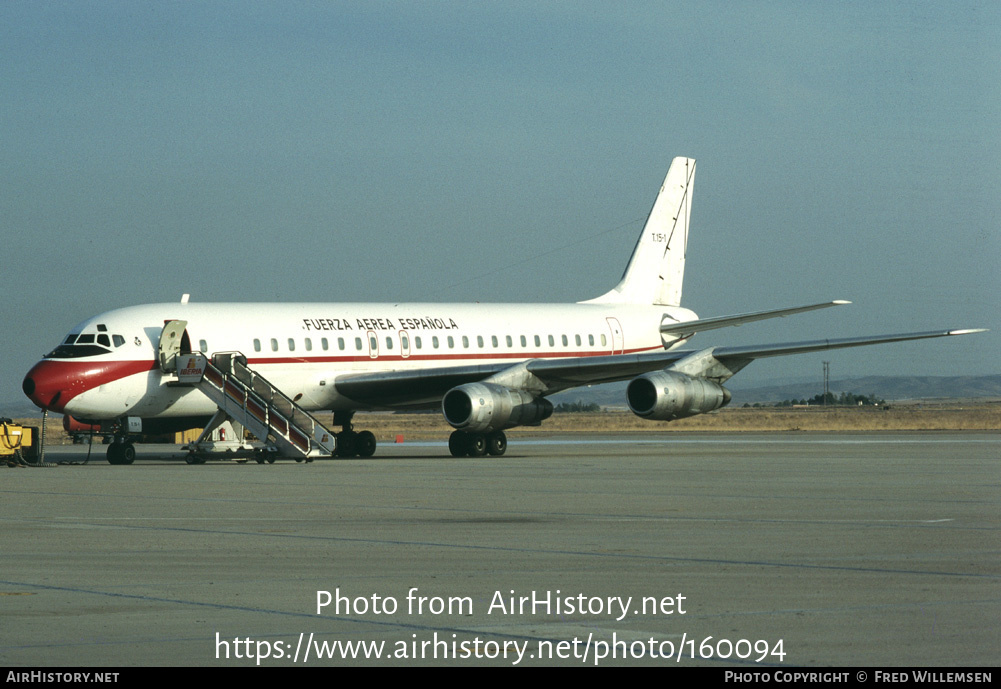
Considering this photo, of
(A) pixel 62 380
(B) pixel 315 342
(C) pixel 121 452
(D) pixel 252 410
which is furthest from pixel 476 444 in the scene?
(A) pixel 62 380

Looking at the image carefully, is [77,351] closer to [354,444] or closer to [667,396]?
[354,444]

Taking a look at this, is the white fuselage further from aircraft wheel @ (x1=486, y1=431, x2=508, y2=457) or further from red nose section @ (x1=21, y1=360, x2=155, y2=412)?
aircraft wheel @ (x1=486, y1=431, x2=508, y2=457)

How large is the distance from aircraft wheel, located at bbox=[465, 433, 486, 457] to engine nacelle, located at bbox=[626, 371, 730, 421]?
4368 millimetres

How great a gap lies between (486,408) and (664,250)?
16.1 metres

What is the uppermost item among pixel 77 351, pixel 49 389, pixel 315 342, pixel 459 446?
pixel 315 342

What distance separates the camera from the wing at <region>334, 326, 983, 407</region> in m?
36.4

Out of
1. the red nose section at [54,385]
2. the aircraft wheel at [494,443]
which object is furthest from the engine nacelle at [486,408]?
the red nose section at [54,385]

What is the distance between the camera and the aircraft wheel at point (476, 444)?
36812 mm

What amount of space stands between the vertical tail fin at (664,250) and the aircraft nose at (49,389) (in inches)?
766

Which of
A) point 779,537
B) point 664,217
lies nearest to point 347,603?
point 779,537

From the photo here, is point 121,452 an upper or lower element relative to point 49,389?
lower

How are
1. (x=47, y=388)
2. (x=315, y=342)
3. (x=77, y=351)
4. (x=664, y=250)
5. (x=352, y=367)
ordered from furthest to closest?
(x=664, y=250) → (x=352, y=367) → (x=315, y=342) → (x=77, y=351) → (x=47, y=388)

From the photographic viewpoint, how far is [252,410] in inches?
1326
